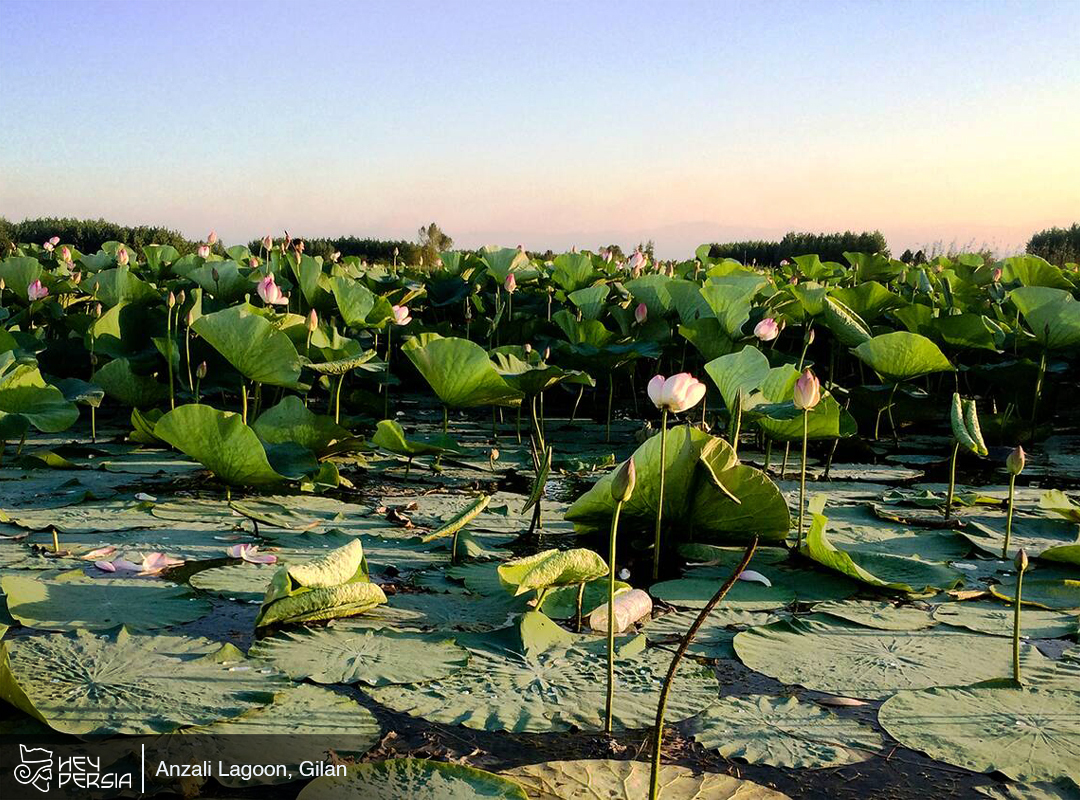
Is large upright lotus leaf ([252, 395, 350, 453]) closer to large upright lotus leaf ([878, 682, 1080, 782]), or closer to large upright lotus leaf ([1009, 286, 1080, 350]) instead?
large upright lotus leaf ([878, 682, 1080, 782])

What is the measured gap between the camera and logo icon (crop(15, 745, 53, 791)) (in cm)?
115

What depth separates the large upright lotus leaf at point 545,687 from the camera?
1392 millimetres

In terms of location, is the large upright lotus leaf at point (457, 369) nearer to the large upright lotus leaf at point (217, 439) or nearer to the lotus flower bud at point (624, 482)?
the large upright lotus leaf at point (217, 439)

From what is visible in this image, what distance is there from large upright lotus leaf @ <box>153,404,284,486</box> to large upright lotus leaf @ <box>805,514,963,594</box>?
1.38m

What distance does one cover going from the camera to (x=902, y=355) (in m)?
3.30

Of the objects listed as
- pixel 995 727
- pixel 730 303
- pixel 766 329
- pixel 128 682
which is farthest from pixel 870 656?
pixel 730 303

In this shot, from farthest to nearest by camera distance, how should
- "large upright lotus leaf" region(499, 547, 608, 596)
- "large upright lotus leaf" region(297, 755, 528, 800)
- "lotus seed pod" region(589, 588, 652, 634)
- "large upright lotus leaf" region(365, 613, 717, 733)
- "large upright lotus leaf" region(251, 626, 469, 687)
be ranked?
"lotus seed pod" region(589, 588, 652, 634), "large upright lotus leaf" region(499, 547, 608, 596), "large upright lotus leaf" region(251, 626, 469, 687), "large upright lotus leaf" region(365, 613, 717, 733), "large upright lotus leaf" region(297, 755, 528, 800)

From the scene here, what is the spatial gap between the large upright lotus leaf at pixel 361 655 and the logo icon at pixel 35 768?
1.20 feet

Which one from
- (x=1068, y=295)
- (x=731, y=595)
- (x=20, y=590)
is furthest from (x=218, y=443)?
(x=1068, y=295)

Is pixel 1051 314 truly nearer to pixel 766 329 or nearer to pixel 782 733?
pixel 766 329

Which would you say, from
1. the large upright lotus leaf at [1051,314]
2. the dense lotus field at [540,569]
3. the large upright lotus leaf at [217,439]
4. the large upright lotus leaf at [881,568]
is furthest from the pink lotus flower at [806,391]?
the large upright lotus leaf at [1051,314]

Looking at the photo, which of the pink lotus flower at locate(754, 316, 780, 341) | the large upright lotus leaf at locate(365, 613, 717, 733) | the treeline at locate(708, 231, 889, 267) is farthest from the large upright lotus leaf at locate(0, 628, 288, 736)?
the treeline at locate(708, 231, 889, 267)

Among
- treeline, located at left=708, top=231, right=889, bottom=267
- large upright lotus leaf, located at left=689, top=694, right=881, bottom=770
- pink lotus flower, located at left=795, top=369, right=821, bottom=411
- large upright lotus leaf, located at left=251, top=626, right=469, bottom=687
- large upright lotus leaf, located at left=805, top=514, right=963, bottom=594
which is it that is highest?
treeline, located at left=708, top=231, right=889, bottom=267

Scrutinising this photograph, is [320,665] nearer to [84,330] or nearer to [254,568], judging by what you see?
[254,568]
